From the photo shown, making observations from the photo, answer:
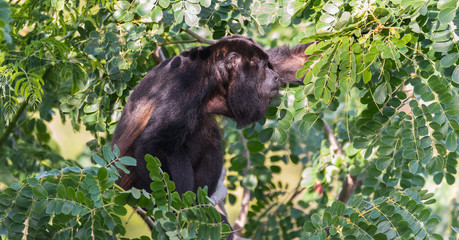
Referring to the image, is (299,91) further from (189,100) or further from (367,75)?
(189,100)

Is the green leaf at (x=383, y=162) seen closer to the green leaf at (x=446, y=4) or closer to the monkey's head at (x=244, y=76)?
the monkey's head at (x=244, y=76)

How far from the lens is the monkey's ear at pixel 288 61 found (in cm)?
296

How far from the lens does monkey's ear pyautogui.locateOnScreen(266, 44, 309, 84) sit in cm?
296

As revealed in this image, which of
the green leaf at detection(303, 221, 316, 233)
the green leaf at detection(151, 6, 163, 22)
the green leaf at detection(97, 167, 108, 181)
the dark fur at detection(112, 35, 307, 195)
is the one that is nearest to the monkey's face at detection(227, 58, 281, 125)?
the dark fur at detection(112, 35, 307, 195)

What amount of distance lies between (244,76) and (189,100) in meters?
0.30

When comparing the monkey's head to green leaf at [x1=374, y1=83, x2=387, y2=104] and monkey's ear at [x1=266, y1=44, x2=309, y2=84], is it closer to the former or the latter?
monkey's ear at [x1=266, y1=44, x2=309, y2=84]

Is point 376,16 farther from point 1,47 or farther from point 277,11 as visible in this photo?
point 1,47

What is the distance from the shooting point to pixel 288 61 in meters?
3.04

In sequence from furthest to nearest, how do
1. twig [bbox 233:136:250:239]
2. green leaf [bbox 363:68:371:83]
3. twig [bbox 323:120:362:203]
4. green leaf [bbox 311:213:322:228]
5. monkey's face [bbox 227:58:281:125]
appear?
twig [bbox 233:136:250:239] < twig [bbox 323:120:362:203] < monkey's face [bbox 227:58:281:125] < green leaf [bbox 363:68:371:83] < green leaf [bbox 311:213:322:228]

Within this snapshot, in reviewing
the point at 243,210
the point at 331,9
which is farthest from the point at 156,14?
the point at 243,210

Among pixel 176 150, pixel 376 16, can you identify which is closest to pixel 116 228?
pixel 176 150

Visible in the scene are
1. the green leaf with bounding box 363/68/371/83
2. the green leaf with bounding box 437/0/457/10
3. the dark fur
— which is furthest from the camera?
the dark fur

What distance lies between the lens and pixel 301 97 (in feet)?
8.04

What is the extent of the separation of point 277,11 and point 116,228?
4.46ft
